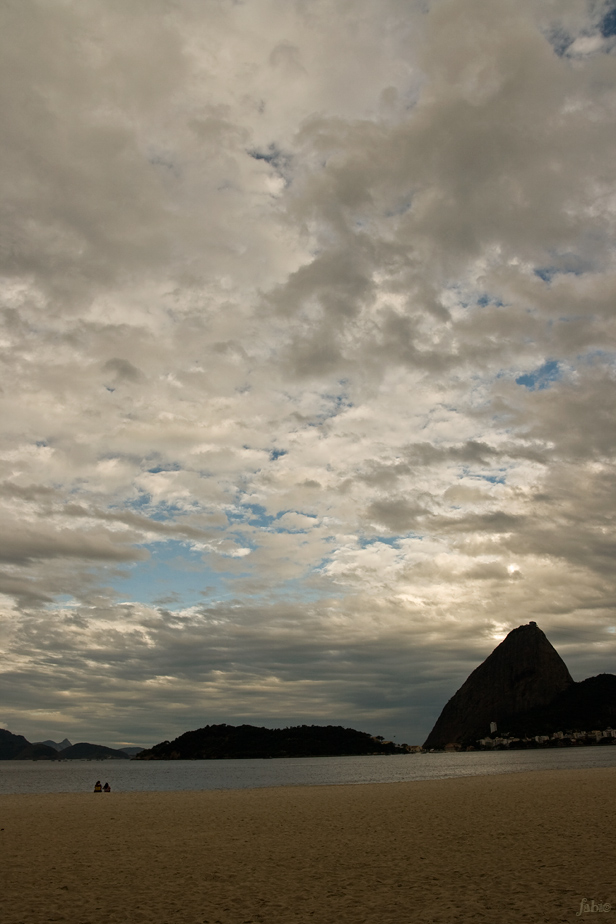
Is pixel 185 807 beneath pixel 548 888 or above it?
beneath

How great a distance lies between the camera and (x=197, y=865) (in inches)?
733

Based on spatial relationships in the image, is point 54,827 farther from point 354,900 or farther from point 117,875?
point 354,900

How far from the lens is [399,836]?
74.4 feet

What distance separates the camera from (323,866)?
17.8m

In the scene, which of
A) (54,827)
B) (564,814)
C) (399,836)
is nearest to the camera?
(399,836)

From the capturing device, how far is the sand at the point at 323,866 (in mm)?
12891

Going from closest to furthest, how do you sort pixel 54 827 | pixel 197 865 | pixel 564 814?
pixel 197 865, pixel 564 814, pixel 54 827

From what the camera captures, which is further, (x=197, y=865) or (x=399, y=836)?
(x=399, y=836)

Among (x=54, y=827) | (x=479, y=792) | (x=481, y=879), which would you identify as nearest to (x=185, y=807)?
(x=54, y=827)

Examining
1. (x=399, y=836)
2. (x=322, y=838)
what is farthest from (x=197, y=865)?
(x=399, y=836)

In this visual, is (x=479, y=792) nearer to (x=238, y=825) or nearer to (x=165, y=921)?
(x=238, y=825)

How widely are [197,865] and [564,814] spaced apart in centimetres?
1711

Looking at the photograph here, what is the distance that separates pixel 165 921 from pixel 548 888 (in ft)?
27.8

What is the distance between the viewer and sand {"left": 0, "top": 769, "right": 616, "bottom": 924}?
1289 centimetres
